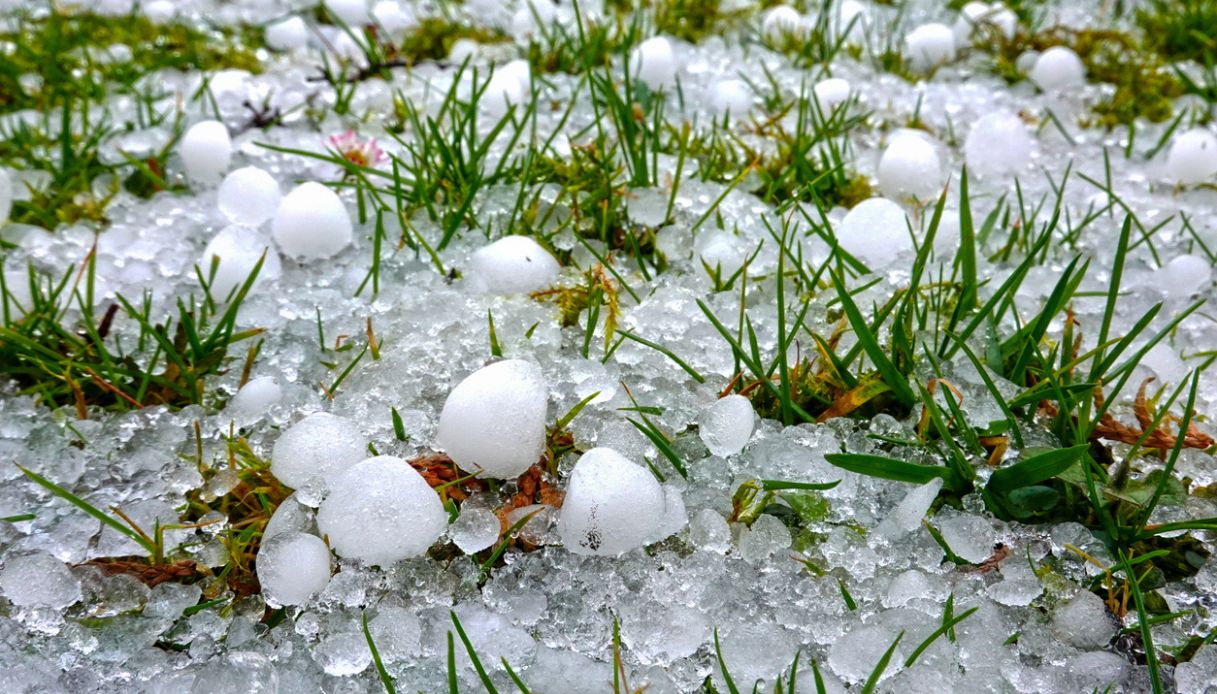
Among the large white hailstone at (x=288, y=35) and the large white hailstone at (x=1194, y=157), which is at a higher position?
the large white hailstone at (x=288, y=35)

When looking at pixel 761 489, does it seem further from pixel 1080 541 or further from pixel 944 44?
pixel 944 44

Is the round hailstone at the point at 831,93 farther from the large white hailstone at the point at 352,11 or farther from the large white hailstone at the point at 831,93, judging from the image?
the large white hailstone at the point at 352,11

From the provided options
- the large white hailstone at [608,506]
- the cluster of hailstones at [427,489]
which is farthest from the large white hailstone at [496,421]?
the large white hailstone at [608,506]

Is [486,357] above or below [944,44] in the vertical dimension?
below

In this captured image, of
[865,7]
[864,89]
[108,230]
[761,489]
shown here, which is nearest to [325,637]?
[761,489]

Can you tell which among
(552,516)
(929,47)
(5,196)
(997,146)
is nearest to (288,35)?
(5,196)

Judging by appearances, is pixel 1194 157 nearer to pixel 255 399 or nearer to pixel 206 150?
pixel 255 399
